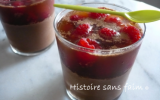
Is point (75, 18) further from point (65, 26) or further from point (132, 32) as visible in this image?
point (132, 32)

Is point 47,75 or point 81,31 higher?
point 81,31

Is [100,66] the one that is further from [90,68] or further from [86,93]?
[86,93]

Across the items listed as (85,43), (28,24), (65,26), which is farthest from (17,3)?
(85,43)

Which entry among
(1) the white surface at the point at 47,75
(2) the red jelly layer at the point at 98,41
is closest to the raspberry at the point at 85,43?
(2) the red jelly layer at the point at 98,41

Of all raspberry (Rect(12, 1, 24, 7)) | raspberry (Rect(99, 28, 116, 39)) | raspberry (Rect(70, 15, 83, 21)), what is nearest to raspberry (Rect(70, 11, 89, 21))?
raspberry (Rect(70, 15, 83, 21))

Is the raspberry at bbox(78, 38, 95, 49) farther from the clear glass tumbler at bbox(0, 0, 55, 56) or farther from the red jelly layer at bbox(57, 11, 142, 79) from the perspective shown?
the clear glass tumbler at bbox(0, 0, 55, 56)

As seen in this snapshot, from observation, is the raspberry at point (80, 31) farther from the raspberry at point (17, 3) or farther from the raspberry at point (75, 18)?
the raspberry at point (17, 3)

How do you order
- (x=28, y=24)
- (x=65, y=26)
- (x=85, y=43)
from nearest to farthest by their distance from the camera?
(x=85, y=43), (x=65, y=26), (x=28, y=24)

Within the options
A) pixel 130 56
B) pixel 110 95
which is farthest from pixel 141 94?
pixel 130 56
